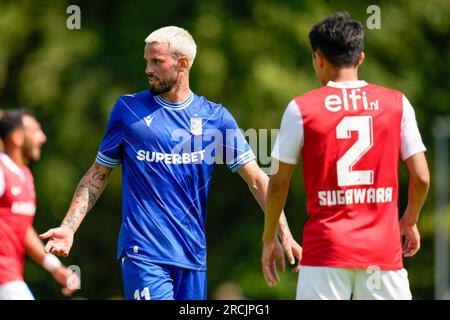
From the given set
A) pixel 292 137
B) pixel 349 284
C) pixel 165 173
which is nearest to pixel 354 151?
pixel 292 137

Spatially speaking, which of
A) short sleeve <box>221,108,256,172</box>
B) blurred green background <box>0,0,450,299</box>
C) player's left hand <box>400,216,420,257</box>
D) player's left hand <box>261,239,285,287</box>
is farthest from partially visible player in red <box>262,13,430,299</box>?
blurred green background <box>0,0,450,299</box>

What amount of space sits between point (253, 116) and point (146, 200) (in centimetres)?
1530

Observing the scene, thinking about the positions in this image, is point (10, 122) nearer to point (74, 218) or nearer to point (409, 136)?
point (74, 218)

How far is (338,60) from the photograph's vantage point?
640 cm

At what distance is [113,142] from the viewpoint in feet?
25.6

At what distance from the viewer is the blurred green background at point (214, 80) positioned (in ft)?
74.7

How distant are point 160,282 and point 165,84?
145 cm

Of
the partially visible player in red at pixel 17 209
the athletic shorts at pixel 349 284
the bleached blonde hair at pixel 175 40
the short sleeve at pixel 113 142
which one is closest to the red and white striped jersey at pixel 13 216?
the partially visible player in red at pixel 17 209

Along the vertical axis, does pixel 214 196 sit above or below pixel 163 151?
below

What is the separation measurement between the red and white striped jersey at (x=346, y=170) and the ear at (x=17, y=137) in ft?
5.96
